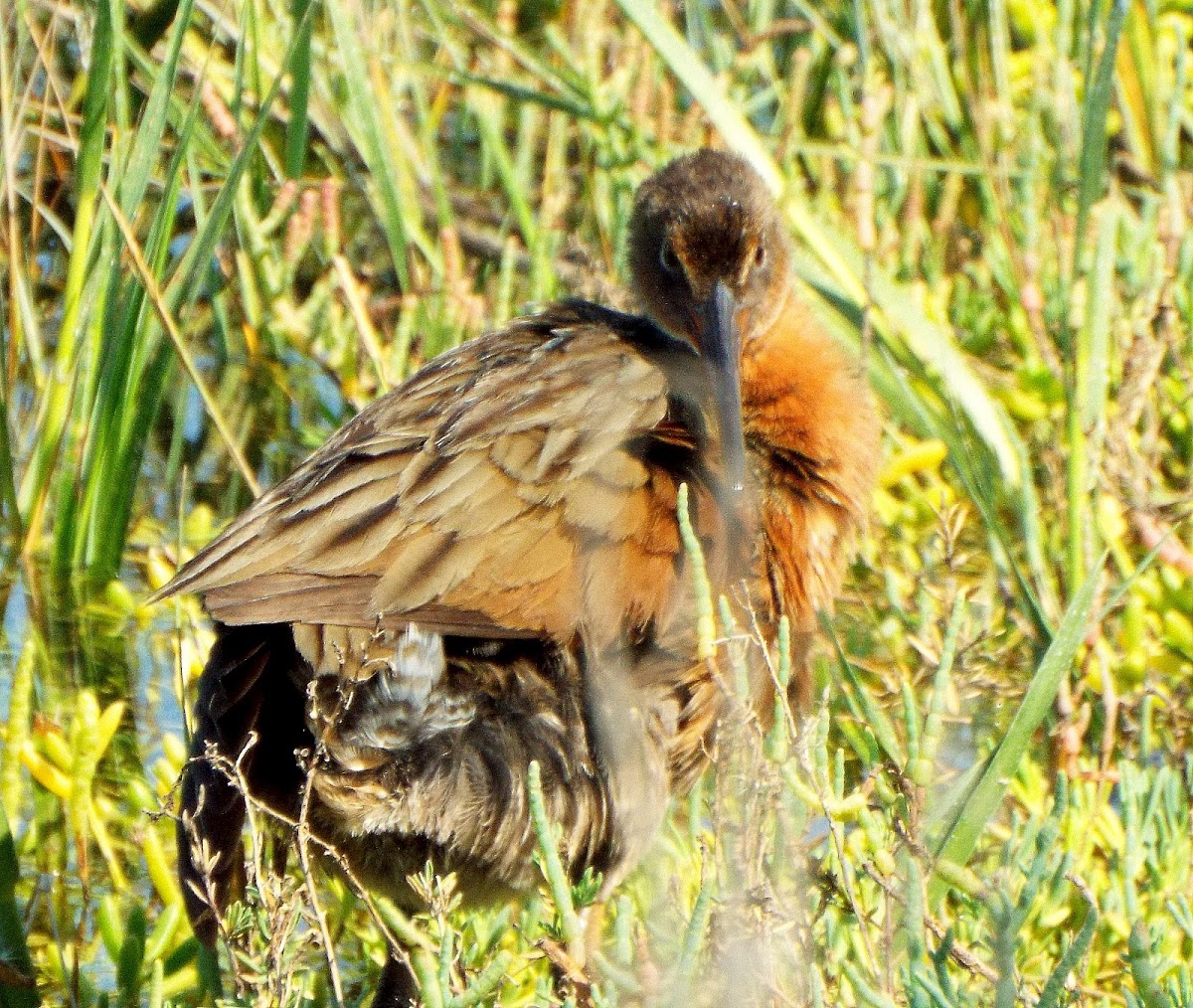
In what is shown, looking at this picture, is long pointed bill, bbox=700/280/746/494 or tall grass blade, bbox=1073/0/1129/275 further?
tall grass blade, bbox=1073/0/1129/275

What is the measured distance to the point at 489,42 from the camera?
19.4 ft

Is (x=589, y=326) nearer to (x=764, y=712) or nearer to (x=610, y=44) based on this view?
(x=764, y=712)

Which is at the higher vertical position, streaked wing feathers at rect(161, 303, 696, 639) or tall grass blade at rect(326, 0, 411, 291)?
tall grass blade at rect(326, 0, 411, 291)

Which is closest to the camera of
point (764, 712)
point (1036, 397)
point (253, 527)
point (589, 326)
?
point (253, 527)

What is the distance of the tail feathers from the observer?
3033 mm

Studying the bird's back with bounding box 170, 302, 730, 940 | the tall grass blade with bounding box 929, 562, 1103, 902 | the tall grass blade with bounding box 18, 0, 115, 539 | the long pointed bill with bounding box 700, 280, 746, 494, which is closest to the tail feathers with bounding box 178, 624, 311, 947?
the bird's back with bounding box 170, 302, 730, 940

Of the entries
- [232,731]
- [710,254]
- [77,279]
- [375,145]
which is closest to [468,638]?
[232,731]

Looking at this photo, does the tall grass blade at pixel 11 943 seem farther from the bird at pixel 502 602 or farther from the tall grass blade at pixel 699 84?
the tall grass blade at pixel 699 84

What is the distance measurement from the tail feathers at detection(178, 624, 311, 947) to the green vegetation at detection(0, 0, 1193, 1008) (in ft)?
0.42

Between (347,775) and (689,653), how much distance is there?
647 millimetres

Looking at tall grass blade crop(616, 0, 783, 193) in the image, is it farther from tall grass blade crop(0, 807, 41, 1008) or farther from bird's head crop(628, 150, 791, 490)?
tall grass blade crop(0, 807, 41, 1008)

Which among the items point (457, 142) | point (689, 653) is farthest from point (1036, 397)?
point (457, 142)

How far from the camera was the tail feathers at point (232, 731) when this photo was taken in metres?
3.03

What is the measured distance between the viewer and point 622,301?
484 centimetres
